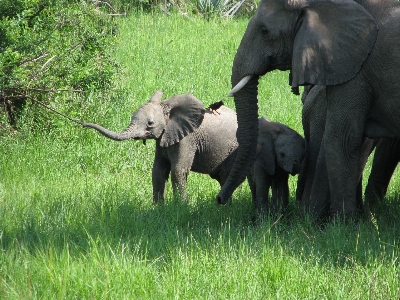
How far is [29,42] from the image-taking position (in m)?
9.33

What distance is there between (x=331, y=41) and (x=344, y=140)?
801mm

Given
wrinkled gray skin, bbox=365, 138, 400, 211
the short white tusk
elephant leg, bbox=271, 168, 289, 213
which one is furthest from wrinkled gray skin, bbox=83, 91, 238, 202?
wrinkled gray skin, bbox=365, 138, 400, 211

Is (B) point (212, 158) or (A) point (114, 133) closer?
(A) point (114, 133)

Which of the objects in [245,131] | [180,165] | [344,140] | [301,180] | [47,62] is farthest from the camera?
[47,62]

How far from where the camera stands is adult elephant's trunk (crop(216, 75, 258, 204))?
6578 mm

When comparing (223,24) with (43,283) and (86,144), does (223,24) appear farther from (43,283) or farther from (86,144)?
(43,283)

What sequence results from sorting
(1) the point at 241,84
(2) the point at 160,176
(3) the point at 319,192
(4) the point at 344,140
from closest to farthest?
(4) the point at 344,140
(1) the point at 241,84
(3) the point at 319,192
(2) the point at 160,176

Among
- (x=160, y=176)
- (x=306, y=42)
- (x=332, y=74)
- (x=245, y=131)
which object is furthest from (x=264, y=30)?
(x=160, y=176)

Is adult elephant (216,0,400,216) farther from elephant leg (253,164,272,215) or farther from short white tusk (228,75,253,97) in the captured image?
elephant leg (253,164,272,215)

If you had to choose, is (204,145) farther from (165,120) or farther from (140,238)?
(140,238)

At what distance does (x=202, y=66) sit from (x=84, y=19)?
3.13m

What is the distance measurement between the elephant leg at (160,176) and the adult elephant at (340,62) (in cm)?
170

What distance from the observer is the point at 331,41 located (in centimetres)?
630

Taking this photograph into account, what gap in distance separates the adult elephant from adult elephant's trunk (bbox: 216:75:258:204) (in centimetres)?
2
